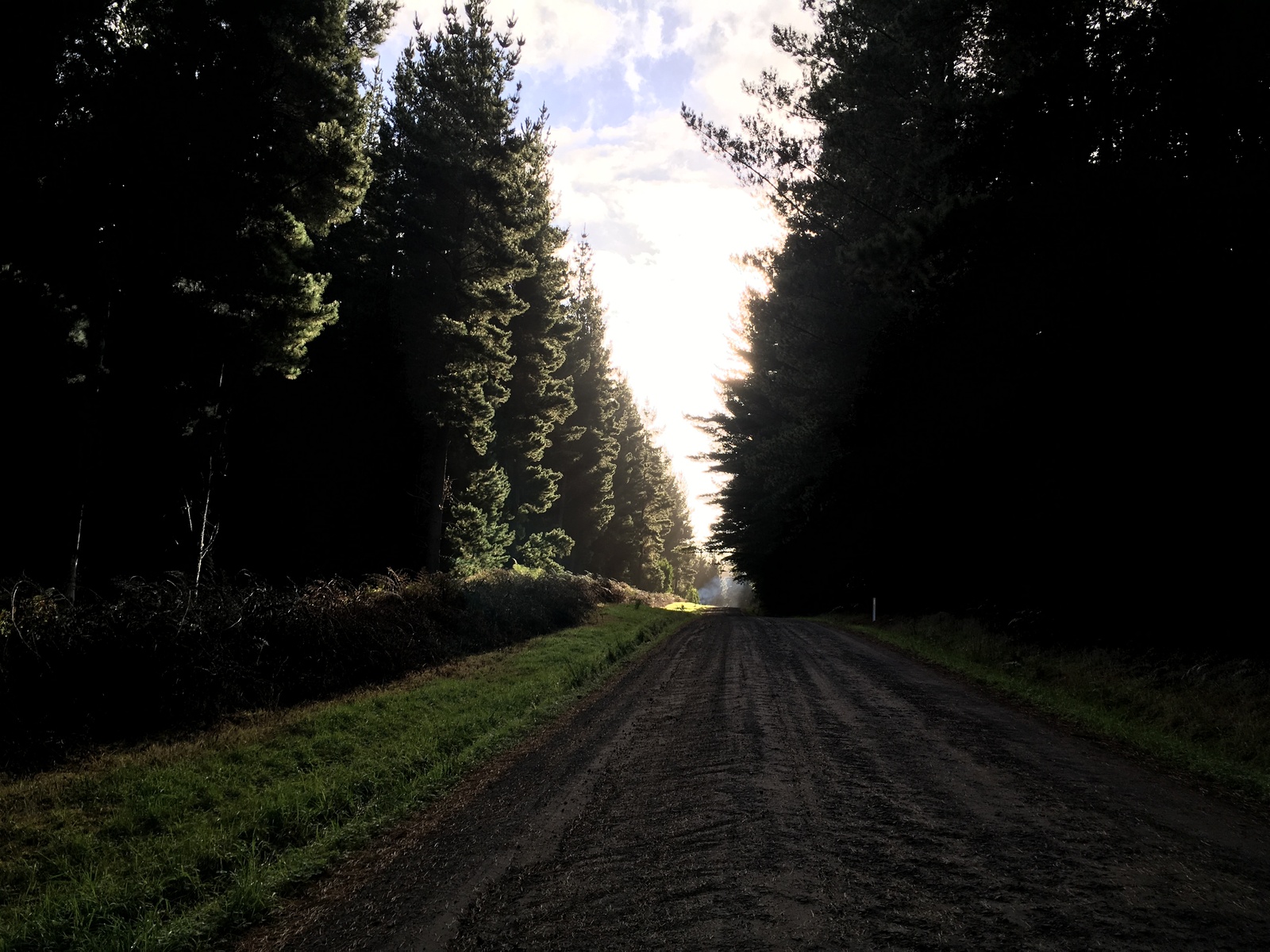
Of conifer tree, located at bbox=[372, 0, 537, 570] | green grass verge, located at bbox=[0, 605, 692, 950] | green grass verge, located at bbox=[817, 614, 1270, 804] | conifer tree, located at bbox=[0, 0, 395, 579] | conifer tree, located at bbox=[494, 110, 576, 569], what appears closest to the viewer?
green grass verge, located at bbox=[0, 605, 692, 950]

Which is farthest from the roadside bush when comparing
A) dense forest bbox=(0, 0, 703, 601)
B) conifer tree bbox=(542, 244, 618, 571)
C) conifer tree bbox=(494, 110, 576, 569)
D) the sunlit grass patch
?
conifer tree bbox=(542, 244, 618, 571)

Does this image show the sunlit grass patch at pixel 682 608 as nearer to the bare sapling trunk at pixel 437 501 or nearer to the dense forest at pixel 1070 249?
the bare sapling trunk at pixel 437 501

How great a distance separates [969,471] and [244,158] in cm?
1901

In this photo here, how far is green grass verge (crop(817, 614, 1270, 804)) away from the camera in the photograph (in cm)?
761

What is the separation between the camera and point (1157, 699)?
1016 centimetres

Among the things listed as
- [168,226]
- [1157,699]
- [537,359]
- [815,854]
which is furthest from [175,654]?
[537,359]

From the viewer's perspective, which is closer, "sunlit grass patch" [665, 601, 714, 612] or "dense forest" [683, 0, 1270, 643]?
"dense forest" [683, 0, 1270, 643]

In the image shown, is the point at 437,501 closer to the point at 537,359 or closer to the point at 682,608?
the point at 537,359

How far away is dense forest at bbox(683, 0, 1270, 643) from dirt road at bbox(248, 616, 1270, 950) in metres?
6.70

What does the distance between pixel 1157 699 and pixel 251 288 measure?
56.1 feet

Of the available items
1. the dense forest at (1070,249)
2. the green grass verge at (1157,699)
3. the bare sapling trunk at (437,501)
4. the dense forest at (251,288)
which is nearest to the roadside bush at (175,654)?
the dense forest at (251,288)

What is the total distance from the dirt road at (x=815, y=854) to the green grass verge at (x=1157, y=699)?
0.77m

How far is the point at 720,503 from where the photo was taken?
164 ft

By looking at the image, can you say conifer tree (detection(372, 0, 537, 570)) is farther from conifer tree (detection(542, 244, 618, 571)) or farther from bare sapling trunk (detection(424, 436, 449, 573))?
conifer tree (detection(542, 244, 618, 571))
